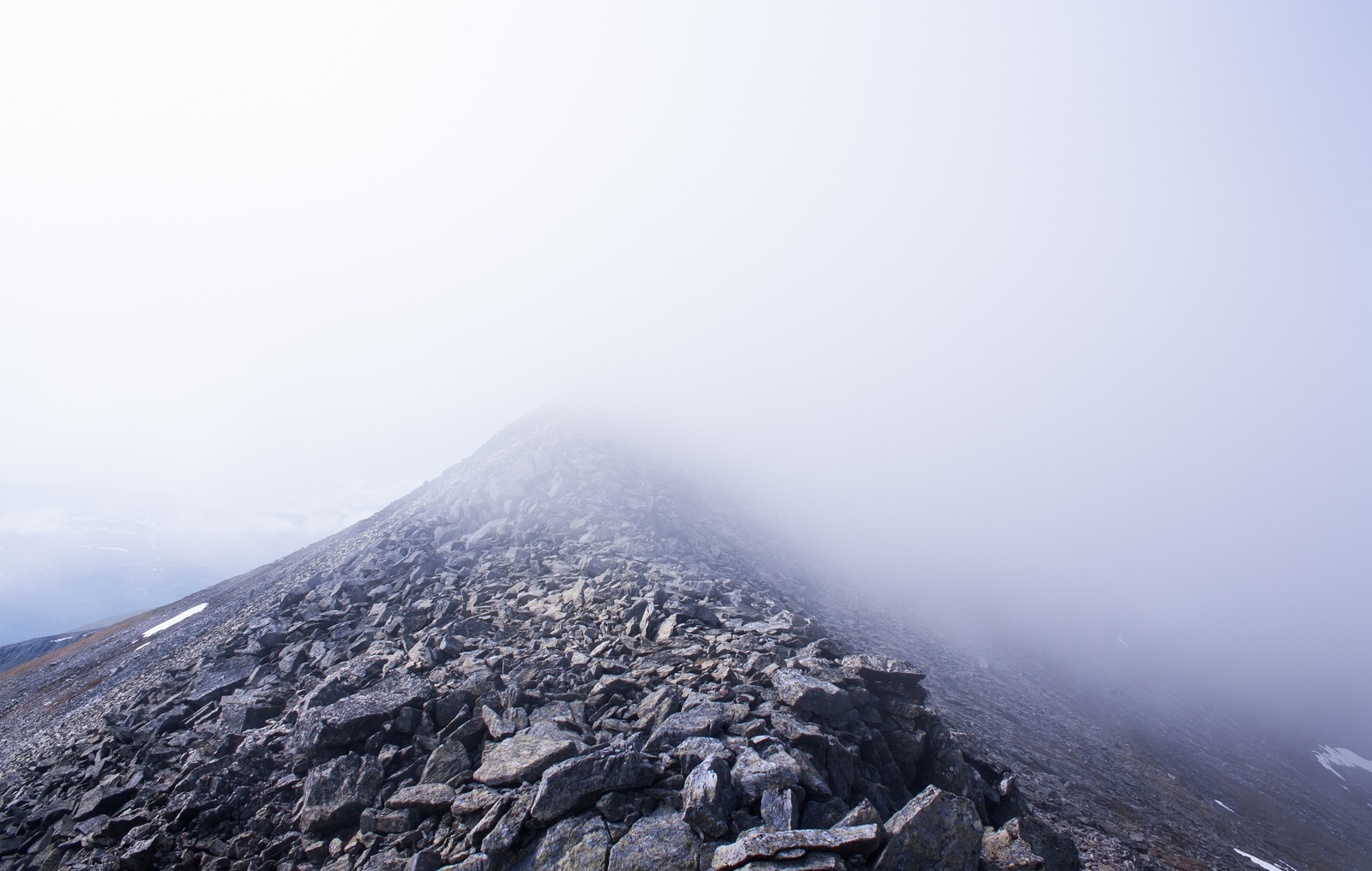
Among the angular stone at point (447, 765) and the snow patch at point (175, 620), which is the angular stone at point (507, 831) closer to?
the angular stone at point (447, 765)

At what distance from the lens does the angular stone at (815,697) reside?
531 inches

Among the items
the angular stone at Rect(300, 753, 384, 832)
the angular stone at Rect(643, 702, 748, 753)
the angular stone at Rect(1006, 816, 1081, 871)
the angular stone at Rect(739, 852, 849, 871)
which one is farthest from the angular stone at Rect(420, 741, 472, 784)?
the angular stone at Rect(1006, 816, 1081, 871)

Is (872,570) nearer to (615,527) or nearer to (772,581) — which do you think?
(772,581)

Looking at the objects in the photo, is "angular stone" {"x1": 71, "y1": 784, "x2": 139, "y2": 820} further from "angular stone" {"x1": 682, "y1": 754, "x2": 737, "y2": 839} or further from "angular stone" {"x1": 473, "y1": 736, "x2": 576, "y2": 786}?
"angular stone" {"x1": 682, "y1": 754, "x2": 737, "y2": 839}

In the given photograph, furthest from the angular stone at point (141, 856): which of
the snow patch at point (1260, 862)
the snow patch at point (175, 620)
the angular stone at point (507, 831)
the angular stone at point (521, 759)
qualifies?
the snow patch at point (1260, 862)

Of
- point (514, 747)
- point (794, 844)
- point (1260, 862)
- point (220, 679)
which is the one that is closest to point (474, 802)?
point (514, 747)

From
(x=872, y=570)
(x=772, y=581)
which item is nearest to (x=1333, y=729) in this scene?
(x=872, y=570)

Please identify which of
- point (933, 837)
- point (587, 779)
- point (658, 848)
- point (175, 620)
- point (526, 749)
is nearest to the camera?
point (658, 848)

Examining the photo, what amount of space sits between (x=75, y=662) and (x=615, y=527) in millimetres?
39983

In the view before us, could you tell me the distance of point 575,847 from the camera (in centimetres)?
937

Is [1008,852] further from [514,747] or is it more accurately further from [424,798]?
[424,798]

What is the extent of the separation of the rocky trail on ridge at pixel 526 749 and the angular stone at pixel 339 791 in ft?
0.18

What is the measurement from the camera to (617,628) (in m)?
19.1

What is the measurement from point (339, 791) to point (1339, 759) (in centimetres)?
9621
